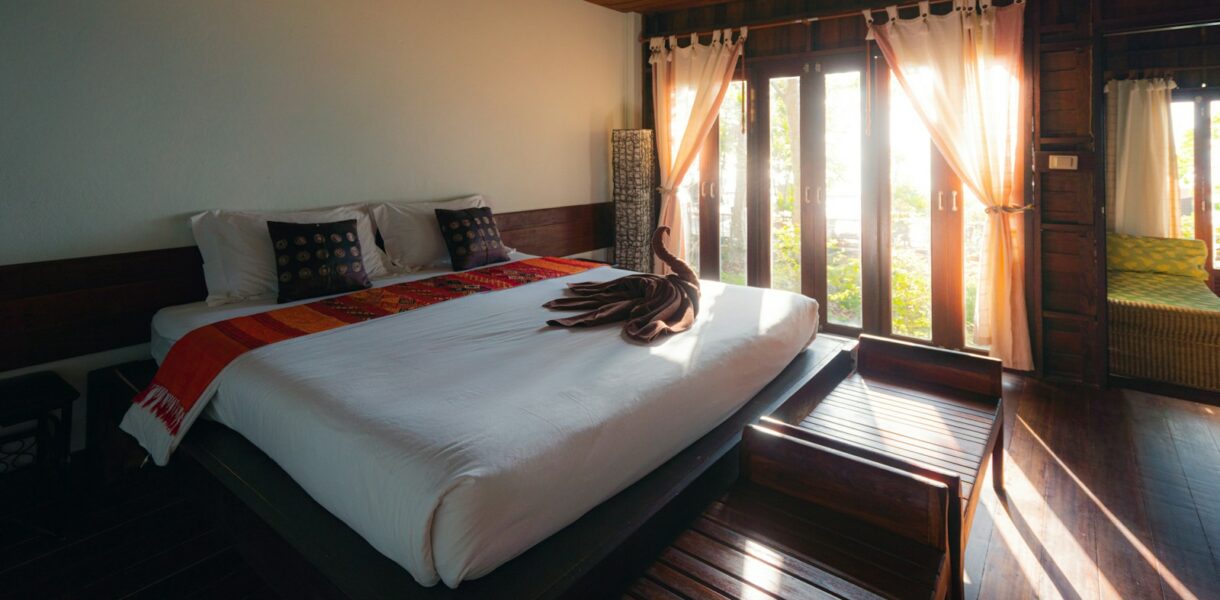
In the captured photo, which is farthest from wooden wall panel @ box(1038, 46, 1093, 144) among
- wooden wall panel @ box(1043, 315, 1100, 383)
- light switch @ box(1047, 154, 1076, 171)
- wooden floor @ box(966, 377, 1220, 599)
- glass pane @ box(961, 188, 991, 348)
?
wooden floor @ box(966, 377, 1220, 599)

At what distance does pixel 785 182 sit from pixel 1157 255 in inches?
84.2

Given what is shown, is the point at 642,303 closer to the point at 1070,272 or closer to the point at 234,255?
the point at 234,255

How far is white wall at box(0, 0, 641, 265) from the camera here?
104 inches

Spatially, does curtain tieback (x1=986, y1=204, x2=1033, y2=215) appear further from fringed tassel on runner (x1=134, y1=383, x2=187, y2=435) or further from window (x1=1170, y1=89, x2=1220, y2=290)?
fringed tassel on runner (x1=134, y1=383, x2=187, y2=435)

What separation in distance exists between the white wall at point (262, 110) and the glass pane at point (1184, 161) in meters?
3.56

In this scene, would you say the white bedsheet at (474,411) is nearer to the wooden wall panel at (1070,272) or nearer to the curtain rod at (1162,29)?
the wooden wall panel at (1070,272)

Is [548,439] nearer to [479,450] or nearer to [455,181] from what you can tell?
[479,450]

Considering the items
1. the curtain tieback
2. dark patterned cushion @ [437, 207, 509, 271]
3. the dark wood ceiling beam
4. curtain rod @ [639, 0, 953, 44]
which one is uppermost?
the dark wood ceiling beam

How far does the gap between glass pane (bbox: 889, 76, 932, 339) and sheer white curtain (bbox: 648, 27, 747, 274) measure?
3.94 feet

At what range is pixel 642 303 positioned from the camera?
2.76m

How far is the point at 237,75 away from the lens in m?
3.14

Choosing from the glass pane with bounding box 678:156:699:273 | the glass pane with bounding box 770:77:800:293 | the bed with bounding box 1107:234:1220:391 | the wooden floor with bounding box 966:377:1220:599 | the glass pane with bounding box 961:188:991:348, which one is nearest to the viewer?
the wooden floor with bounding box 966:377:1220:599

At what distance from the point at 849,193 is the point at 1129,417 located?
1.98 metres

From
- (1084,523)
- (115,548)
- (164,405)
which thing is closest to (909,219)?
(1084,523)
